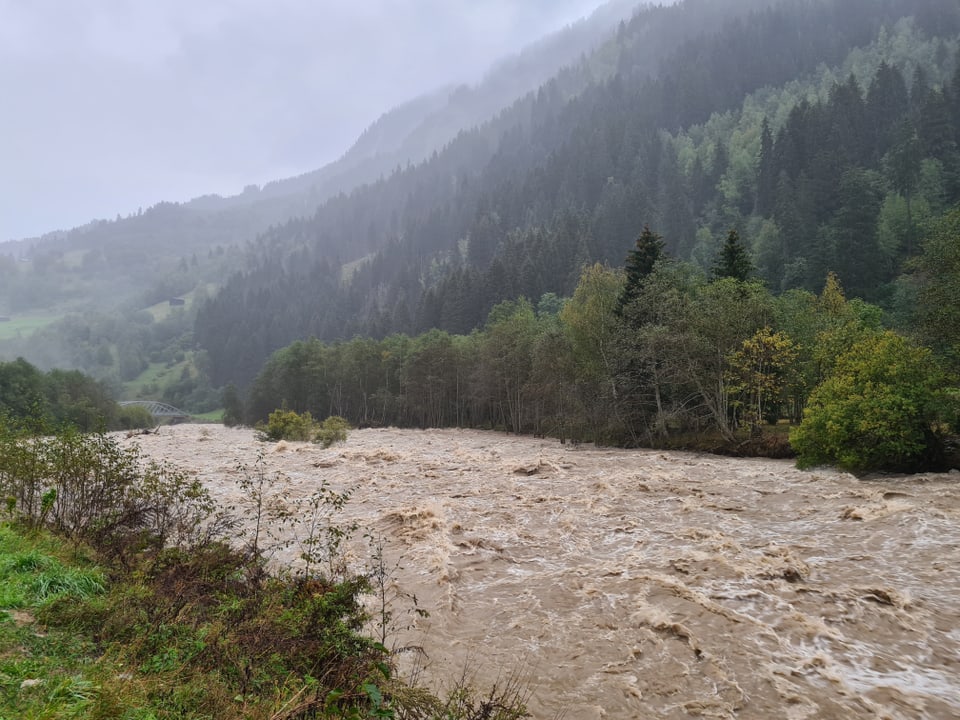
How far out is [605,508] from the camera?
688 inches

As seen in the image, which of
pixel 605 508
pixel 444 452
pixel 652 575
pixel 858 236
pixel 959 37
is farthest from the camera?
pixel 959 37

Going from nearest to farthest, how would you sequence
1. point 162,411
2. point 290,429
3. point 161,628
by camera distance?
point 161,628
point 290,429
point 162,411

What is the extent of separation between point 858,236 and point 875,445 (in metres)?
61.5

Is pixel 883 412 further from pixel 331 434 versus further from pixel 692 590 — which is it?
pixel 331 434

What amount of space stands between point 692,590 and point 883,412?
1436cm

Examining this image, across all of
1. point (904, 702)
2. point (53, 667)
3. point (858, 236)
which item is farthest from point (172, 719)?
point (858, 236)

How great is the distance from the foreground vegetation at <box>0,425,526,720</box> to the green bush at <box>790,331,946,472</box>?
1930 centimetres

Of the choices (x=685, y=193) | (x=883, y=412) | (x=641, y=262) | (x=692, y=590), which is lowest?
(x=692, y=590)

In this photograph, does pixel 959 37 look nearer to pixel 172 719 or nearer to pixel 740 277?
pixel 740 277

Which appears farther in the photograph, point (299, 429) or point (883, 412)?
point (299, 429)

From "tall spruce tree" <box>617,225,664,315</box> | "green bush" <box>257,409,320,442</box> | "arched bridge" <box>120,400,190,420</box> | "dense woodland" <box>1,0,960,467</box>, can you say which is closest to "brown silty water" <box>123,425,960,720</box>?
"dense woodland" <box>1,0,960,467</box>

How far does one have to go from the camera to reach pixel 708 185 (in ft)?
368

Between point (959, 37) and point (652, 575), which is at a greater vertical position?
point (959, 37)

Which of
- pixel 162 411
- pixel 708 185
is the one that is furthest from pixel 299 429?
pixel 708 185
